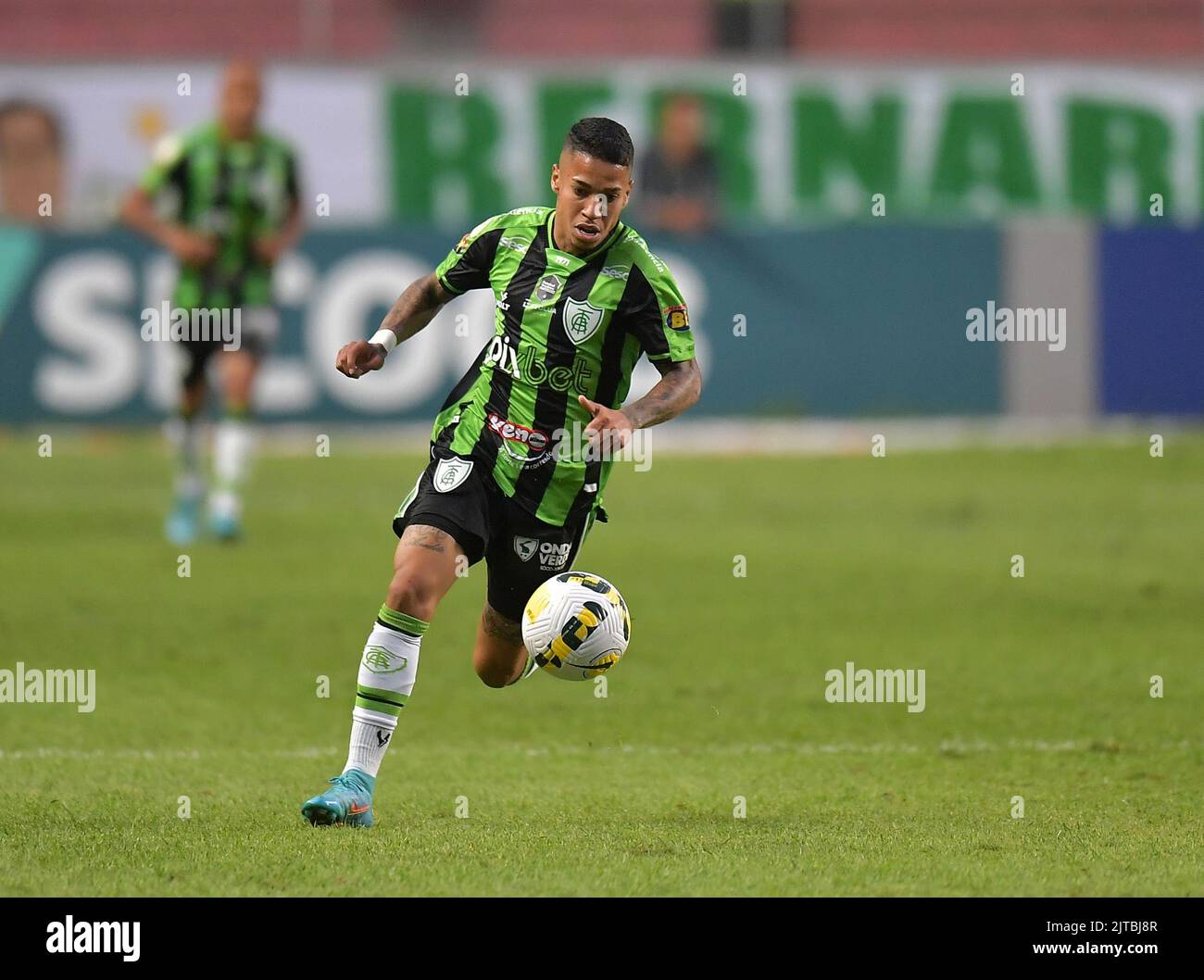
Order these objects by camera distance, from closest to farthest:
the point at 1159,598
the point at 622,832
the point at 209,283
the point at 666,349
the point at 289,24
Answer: the point at 622,832 → the point at 666,349 → the point at 1159,598 → the point at 209,283 → the point at 289,24

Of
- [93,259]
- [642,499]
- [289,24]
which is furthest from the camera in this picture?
[289,24]

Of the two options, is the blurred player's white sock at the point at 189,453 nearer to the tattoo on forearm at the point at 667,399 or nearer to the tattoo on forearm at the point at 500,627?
the tattoo on forearm at the point at 500,627

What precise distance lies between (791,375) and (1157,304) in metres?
3.47

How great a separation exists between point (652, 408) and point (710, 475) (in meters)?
11.2

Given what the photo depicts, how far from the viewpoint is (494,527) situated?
675cm

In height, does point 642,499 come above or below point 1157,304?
below

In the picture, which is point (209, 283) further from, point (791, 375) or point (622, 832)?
point (622, 832)

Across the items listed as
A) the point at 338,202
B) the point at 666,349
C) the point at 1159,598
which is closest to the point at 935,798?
the point at 666,349

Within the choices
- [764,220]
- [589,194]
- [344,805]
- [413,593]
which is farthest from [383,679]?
[764,220]

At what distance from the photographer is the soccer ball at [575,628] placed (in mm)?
6270

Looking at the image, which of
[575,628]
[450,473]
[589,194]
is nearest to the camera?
[575,628]

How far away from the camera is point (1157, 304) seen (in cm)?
1898
